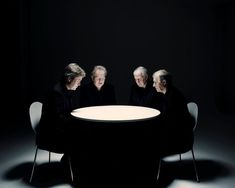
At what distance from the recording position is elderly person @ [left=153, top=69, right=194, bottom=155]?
3527 millimetres

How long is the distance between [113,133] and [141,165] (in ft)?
1.57

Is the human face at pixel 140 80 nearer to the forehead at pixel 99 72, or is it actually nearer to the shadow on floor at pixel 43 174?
the forehead at pixel 99 72

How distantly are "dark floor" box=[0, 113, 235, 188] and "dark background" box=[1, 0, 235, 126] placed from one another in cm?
272

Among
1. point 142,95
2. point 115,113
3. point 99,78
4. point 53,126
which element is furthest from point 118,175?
point 142,95

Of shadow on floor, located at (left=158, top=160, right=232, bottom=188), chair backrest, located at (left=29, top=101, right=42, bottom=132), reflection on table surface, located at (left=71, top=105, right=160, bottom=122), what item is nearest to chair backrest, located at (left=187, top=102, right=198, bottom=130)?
reflection on table surface, located at (left=71, top=105, right=160, bottom=122)

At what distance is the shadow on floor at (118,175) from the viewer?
3.30m

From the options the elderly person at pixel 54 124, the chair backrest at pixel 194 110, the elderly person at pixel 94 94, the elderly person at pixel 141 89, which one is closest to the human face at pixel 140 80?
the elderly person at pixel 141 89

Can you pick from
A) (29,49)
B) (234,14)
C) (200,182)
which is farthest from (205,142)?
(29,49)

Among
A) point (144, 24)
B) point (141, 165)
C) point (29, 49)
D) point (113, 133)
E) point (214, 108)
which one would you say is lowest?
point (214, 108)

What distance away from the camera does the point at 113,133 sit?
3129 mm

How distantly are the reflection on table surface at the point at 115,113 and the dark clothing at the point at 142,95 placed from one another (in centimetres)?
80

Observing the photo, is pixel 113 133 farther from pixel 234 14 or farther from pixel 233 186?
pixel 234 14

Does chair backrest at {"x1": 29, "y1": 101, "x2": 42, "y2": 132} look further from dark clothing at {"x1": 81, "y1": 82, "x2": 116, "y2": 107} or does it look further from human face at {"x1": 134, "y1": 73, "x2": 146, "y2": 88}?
human face at {"x1": 134, "y1": 73, "x2": 146, "y2": 88}

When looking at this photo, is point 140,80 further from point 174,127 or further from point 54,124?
point 54,124
